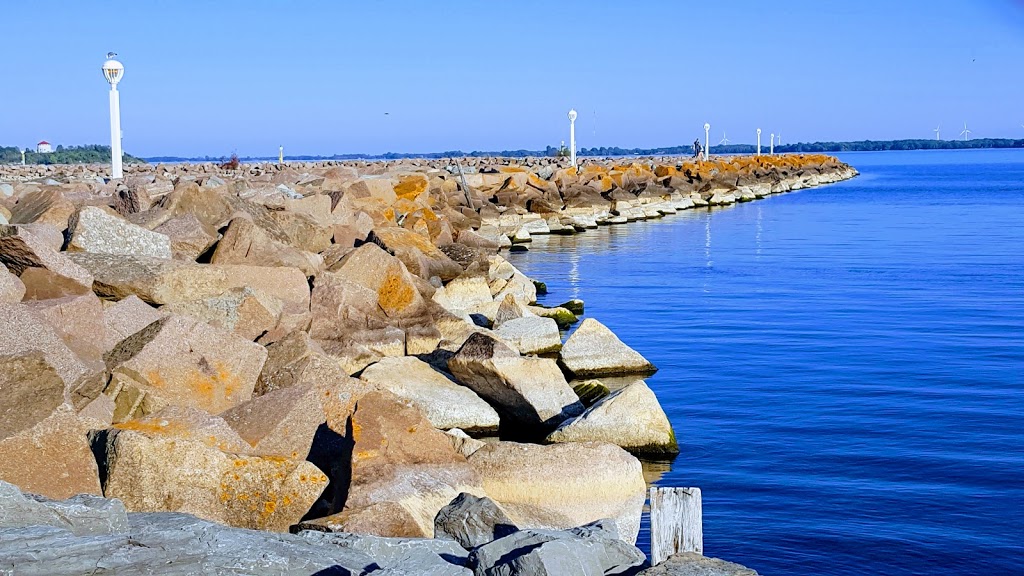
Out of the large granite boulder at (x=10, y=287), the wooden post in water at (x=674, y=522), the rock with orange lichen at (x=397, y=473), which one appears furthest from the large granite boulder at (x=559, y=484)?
the large granite boulder at (x=10, y=287)

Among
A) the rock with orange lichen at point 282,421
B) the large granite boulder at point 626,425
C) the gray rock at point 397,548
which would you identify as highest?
the rock with orange lichen at point 282,421

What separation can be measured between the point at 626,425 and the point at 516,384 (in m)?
0.95

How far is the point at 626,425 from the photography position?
8.00m

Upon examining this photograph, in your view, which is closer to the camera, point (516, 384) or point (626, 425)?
point (626, 425)

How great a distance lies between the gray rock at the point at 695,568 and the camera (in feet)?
14.9

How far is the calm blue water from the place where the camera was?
21.5 feet

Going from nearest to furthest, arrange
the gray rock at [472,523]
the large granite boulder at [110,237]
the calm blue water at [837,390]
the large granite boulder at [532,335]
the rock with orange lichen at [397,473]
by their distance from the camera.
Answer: the gray rock at [472,523]
the rock with orange lichen at [397,473]
the calm blue water at [837,390]
the large granite boulder at [110,237]
the large granite boulder at [532,335]

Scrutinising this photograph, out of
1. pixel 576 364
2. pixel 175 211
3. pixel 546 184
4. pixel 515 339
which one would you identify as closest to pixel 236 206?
pixel 175 211

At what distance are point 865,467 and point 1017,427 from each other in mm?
1740

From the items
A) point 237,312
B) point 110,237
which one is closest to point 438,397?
point 237,312

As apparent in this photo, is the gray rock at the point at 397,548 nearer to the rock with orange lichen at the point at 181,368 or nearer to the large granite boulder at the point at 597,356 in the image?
the rock with orange lichen at the point at 181,368

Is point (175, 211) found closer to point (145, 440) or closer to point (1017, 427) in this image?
point (145, 440)

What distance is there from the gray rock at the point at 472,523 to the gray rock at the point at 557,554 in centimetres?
40

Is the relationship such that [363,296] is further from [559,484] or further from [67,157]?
[67,157]
